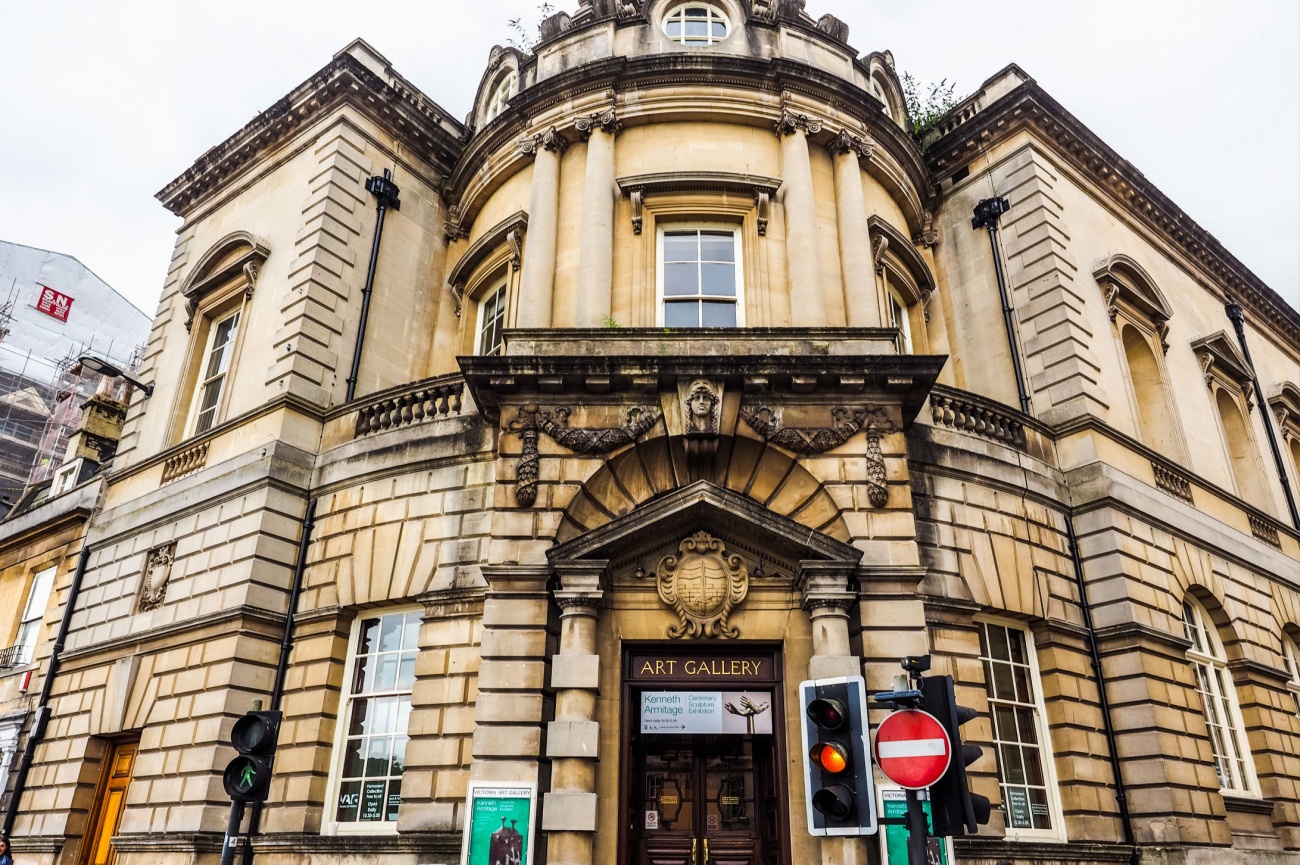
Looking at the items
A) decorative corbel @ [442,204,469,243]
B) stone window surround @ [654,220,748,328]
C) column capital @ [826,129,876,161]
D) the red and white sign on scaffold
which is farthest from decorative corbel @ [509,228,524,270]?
the red and white sign on scaffold

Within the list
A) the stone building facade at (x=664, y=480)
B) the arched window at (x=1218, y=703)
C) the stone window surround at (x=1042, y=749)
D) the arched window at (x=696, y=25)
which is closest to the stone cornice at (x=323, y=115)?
the stone building facade at (x=664, y=480)

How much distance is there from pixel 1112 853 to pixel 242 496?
45.0 ft

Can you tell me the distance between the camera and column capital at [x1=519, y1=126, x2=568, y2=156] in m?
15.9

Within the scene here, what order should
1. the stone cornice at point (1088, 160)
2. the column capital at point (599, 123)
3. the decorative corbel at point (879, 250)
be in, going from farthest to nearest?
1. the stone cornice at point (1088, 160)
2. the decorative corbel at point (879, 250)
3. the column capital at point (599, 123)

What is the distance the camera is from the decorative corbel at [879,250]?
1582 cm

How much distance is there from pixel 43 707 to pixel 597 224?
42.7 feet

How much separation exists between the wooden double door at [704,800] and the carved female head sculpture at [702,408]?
12.4 feet

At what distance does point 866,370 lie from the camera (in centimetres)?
1123

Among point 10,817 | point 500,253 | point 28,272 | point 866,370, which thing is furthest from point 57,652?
point 28,272

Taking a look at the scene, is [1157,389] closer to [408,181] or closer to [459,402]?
[459,402]

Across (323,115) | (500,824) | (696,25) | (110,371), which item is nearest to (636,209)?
(696,25)

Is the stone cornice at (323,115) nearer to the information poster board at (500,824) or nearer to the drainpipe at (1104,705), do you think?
the information poster board at (500,824)

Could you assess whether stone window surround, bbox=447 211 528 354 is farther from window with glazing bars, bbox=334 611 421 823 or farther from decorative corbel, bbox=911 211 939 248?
decorative corbel, bbox=911 211 939 248

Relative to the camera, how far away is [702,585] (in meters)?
10.5
